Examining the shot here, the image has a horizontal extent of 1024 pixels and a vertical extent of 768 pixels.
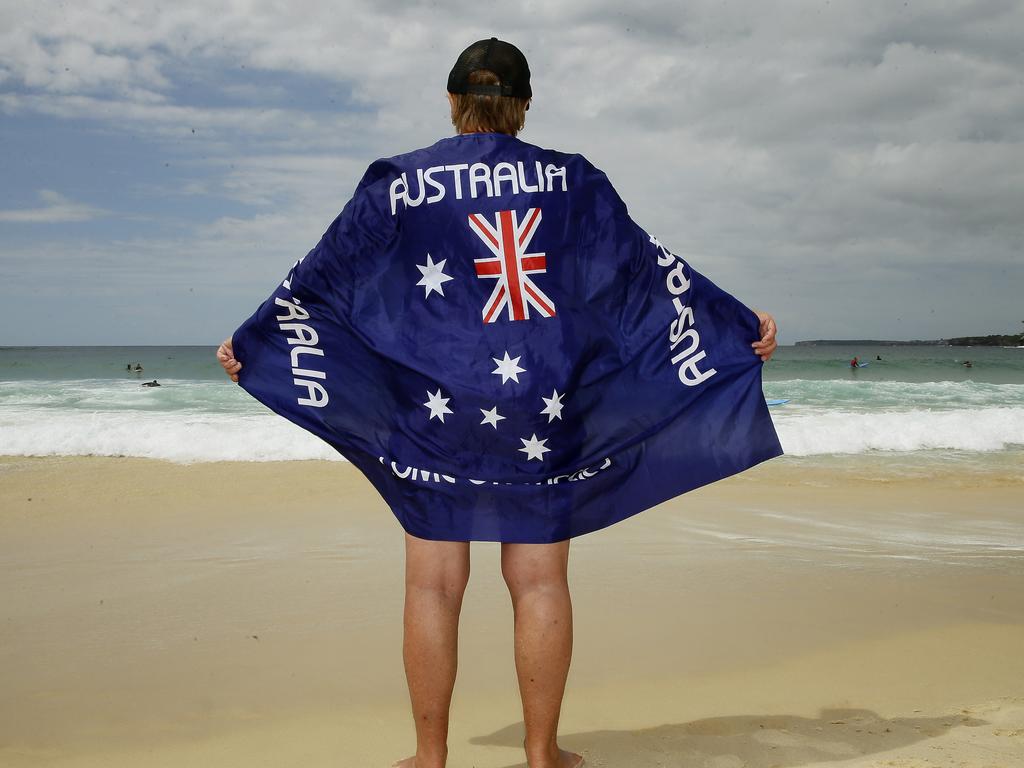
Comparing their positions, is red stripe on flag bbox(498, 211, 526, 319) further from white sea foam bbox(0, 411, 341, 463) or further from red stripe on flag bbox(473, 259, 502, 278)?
white sea foam bbox(0, 411, 341, 463)

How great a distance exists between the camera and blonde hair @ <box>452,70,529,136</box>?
1959 millimetres

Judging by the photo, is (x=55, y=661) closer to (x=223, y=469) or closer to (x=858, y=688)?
(x=858, y=688)

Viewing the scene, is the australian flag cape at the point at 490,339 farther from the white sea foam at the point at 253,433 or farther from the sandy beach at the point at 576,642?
the white sea foam at the point at 253,433

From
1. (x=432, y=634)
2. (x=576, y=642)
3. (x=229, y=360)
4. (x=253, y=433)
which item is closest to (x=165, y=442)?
(x=253, y=433)

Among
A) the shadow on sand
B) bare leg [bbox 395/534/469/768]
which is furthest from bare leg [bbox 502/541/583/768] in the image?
the shadow on sand

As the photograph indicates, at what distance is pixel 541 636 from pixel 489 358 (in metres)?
0.68

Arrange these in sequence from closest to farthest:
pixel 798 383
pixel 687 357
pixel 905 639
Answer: pixel 687 357 → pixel 905 639 → pixel 798 383

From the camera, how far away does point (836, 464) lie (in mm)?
9250

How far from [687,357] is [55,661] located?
103 inches

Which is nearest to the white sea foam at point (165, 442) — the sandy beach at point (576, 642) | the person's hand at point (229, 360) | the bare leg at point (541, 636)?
the sandy beach at point (576, 642)

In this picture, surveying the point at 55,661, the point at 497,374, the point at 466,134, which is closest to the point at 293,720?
the point at 55,661

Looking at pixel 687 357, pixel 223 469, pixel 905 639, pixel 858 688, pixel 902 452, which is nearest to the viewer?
pixel 687 357

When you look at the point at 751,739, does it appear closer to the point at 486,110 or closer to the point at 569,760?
the point at 569,760

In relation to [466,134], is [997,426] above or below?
below
